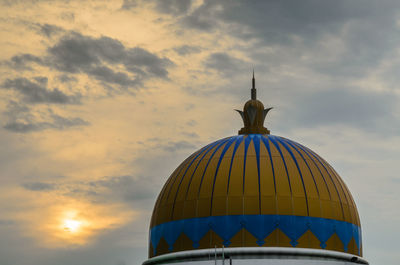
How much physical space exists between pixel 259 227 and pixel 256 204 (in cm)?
109

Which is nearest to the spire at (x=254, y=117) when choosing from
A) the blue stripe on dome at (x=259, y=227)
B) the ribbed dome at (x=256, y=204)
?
the ribbed dome at (x=256, y=204)

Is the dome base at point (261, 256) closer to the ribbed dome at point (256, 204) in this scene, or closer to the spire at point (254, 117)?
the ribbed dome at point (256, 204)

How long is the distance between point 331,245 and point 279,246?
278 centimetres

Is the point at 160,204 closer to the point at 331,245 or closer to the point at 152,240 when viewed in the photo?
the point at 152,240

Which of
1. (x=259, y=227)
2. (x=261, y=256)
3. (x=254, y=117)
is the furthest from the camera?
(x=254, y=117)

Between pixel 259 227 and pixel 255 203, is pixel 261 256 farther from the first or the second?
pixel 255 203

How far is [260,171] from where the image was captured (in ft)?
129

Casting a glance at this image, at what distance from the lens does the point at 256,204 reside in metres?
38.3

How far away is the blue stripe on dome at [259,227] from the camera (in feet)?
125

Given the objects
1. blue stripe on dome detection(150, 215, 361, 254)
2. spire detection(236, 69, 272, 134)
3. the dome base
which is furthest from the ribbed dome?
spire detection(236, 69, 272, 134)

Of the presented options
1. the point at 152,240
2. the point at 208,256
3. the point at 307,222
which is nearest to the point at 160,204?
the point at 152,240

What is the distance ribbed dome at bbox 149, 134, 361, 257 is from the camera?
3819cm

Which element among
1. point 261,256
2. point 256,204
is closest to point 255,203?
point 256,204

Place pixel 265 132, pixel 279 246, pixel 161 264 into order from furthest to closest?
pixel 265 132 < pixel 161 264 < pixel 279 246
